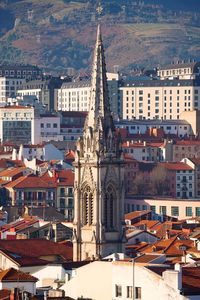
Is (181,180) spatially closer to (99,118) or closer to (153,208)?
(153,208)

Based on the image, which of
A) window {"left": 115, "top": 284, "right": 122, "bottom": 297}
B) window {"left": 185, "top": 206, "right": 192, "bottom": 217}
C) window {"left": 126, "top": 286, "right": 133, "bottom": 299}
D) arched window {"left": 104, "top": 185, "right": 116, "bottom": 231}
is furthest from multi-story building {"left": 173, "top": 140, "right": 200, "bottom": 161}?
window {"left": 126, "top": 286, "right": 133, "bottom": 299}

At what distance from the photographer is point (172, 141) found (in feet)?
652

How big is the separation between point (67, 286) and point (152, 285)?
20.3ft

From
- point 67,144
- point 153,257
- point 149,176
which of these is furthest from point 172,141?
point 153,257

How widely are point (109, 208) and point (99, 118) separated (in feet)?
11.5

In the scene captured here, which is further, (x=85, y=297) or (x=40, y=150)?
(x=40, y=150)

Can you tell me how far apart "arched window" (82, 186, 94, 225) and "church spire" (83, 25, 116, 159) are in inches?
64.9

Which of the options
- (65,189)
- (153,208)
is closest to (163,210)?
(153,208)

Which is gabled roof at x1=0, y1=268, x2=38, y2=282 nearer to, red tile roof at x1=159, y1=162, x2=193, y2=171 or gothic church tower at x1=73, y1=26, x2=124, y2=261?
gothic church tower at x1=73, y1=26, x2=124, y2=261

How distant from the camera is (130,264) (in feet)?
180

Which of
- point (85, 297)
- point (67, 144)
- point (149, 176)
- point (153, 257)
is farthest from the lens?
point (67, 144)

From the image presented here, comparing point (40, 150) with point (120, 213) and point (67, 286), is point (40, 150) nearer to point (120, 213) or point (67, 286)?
point (120, 213)

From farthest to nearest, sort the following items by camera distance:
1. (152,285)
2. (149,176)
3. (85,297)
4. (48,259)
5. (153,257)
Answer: (149,176)
(48,259)
(153,257)
(85,297)
(152,285)

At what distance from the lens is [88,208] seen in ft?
258
